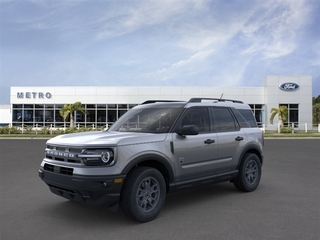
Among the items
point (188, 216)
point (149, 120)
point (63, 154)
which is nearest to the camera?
point (63, 154)

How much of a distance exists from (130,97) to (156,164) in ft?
99.8

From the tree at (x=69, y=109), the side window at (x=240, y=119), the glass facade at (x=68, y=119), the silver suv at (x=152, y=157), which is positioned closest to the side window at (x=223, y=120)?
the silver suv at (x=152, y=157)

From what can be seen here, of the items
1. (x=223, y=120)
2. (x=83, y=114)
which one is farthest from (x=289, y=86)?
(x=223, y=120)

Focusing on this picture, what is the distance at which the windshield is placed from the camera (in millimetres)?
5516

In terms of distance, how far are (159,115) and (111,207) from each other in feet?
6.41

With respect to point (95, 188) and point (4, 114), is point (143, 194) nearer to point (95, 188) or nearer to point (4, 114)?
point (95, 188)

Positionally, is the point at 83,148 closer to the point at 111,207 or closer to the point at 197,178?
the point at 111,207

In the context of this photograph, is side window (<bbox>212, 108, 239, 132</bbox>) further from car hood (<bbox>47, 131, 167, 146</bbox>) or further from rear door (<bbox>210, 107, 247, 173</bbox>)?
car hood (<bbox>47, 131, 167, 146</bbox>)

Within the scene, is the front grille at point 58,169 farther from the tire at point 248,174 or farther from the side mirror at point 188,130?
the tire at point 248,174

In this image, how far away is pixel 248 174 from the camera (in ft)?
22.5

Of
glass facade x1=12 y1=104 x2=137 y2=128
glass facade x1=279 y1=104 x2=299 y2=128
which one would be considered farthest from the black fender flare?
glass facade x1=279 y1=104 x2=299 y2=128

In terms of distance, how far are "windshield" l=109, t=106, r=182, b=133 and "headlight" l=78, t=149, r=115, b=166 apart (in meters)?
1.13

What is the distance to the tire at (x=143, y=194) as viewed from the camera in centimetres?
461

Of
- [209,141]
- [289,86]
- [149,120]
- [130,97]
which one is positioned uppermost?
[289,86]
